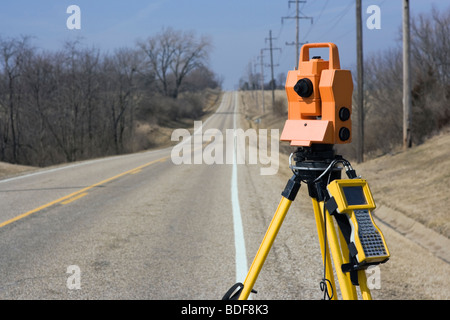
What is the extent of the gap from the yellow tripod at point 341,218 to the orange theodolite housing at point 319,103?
0.13 m

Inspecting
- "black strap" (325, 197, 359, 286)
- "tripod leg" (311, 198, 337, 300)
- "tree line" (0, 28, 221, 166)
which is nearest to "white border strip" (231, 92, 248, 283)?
Answer: "tripod leg" (311, 198, 337, 300)

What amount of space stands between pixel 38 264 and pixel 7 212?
4075 millimetres

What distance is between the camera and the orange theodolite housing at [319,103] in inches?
106

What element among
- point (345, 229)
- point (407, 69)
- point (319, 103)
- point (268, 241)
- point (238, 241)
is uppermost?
point (407, 69)

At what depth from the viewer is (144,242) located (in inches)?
300

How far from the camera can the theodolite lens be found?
2.78 m

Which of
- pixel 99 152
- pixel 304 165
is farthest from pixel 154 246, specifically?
pixel 99 152

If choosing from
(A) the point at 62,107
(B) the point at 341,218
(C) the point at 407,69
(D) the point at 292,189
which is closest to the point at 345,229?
(B) the point at 341,218

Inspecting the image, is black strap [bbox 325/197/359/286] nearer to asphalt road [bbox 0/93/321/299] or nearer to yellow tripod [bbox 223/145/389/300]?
yellow tripod [bbox 223/145/389/300]

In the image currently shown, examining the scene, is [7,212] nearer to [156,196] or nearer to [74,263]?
[156,196]

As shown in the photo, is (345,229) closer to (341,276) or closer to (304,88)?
(341,276)

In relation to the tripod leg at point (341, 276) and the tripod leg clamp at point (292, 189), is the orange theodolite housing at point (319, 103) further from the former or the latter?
the tripod leg at point (341, 276)

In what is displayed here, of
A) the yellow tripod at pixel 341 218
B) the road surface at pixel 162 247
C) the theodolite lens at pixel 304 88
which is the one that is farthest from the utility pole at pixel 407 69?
the theodolite lens at pixel 304 88

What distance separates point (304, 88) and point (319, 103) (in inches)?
4.5
